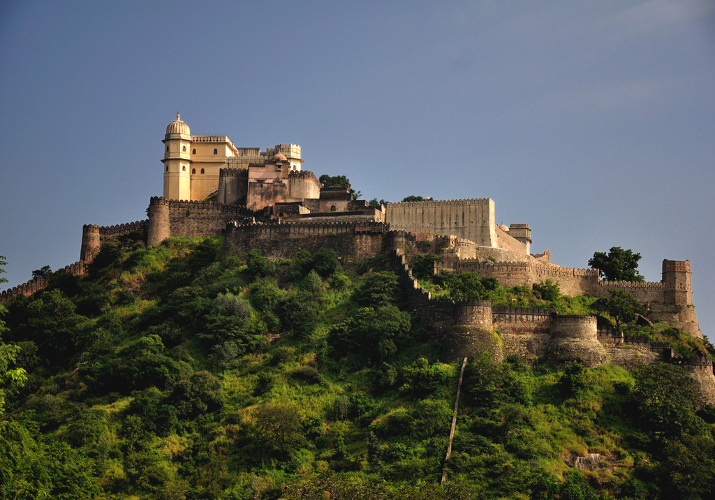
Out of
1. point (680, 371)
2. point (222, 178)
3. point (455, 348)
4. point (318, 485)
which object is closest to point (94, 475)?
point (318, 485)

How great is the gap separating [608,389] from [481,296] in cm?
1148

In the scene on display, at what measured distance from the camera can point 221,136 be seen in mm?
78062

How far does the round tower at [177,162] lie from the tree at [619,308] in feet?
116

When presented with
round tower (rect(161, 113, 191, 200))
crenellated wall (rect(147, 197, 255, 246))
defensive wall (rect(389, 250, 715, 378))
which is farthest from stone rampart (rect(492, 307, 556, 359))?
round tower (rect(161, 113, 191, 200))

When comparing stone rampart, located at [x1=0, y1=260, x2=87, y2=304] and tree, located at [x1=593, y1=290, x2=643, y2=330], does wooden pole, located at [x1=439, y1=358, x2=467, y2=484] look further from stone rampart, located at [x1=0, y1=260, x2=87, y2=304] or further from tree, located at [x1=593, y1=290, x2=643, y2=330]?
stone rampart, located at [x1=0, y1=260, x2=87, y2=304]

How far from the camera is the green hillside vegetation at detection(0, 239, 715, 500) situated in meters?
39.5

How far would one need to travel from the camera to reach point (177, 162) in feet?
249

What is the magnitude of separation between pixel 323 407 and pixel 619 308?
19.9m

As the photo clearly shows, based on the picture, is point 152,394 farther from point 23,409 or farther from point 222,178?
point 222,178

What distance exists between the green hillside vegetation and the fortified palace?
1251 millimetres

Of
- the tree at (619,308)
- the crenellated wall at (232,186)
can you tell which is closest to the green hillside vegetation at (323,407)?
the tree at (619,308)

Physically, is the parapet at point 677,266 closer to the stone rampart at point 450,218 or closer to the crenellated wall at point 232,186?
the stone rampart at point 450,218

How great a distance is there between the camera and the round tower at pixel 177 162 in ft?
246

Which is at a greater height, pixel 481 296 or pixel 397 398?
pixel 481 296
